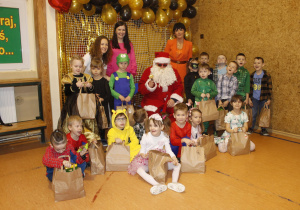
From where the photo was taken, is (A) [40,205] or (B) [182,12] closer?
(A) [40,205]

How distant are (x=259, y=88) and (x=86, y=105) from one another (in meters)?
3.21

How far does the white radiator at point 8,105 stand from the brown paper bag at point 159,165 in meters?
2.80

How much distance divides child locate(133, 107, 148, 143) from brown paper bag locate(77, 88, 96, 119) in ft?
2.16

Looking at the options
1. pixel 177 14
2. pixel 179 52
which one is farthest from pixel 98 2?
pixel 177 14

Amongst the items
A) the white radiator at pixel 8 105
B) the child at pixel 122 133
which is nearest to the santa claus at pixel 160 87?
the child at pixel 122 133

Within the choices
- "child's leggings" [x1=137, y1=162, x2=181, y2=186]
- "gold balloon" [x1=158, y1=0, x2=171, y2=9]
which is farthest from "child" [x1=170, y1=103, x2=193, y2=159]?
"gold balloon" [x1=158, y1=0, x2=171, y2=9]

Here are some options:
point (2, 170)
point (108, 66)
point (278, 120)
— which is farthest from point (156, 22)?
point (2, 170)

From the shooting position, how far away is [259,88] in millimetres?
5113

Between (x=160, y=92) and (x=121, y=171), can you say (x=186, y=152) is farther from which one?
(x=160, y=92)

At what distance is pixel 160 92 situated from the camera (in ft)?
15.3

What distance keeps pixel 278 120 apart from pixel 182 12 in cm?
299

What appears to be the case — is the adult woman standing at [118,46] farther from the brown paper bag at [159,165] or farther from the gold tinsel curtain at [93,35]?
the brown paper bag at [159,165]

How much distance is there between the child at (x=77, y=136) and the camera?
10.8 ft

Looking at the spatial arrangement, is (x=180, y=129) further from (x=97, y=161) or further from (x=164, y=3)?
(x=164, y=3)
